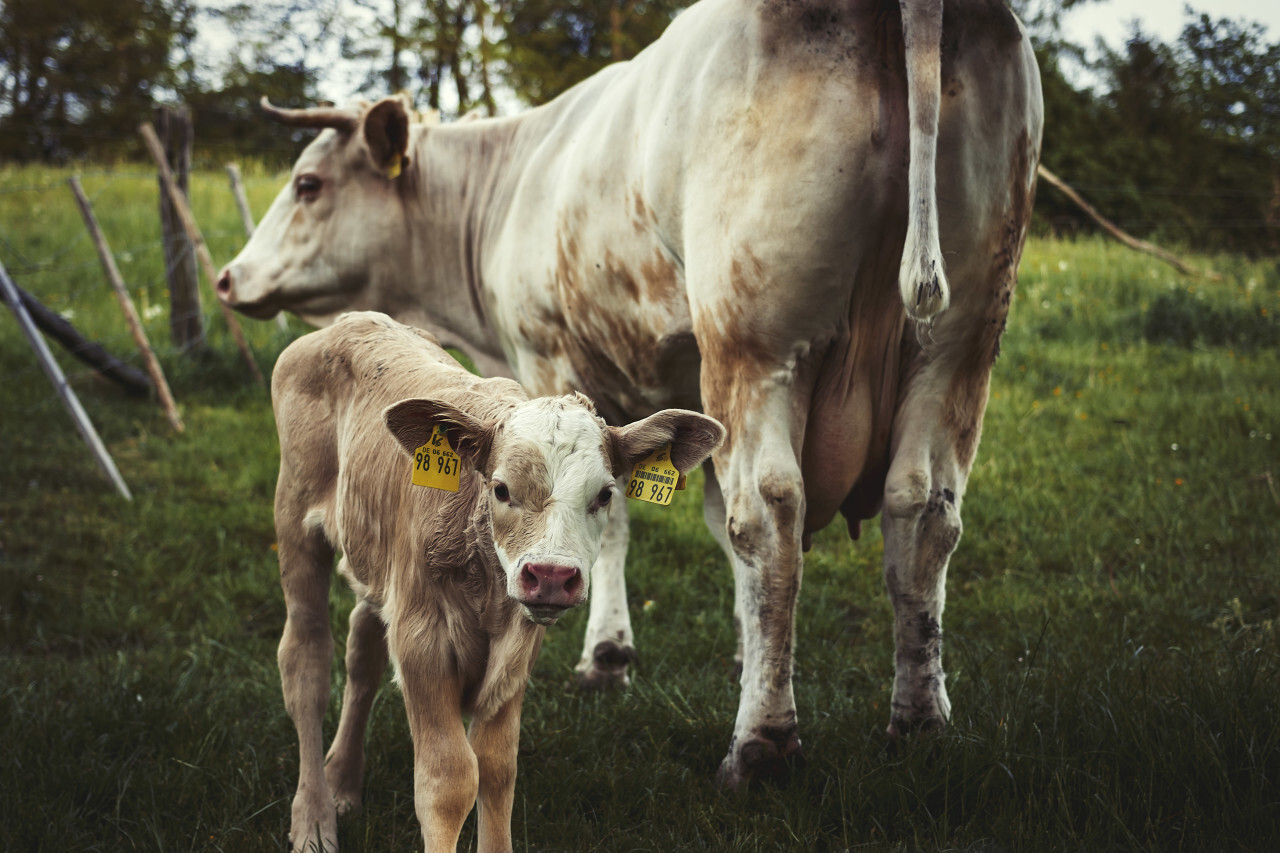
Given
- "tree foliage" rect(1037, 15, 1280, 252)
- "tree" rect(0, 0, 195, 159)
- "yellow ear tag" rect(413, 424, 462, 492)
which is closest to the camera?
"yellow ear tag" rect(413, 424, 462, 492)

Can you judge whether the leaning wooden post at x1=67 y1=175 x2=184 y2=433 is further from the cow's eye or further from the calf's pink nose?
the calf's pink nose

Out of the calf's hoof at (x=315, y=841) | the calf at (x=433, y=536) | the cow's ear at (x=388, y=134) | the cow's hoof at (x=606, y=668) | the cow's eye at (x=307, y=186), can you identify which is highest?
the cow's ear at (x=388, y=134)

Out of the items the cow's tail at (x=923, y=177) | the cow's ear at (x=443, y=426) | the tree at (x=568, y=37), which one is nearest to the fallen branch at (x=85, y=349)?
the cow's ear at (x=443, y=426)

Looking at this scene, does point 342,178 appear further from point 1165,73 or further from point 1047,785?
point 1165,73

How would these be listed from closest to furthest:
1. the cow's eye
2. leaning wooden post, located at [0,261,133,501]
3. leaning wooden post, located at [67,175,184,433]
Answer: the cow's eye < leaning wooden post, located at [0,261,133,501] < leaning wooden post, located at [67,175,184,433]

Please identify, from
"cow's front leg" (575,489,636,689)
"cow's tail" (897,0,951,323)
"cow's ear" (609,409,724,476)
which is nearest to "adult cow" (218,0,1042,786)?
"cow's tail" (897,0,951,323)

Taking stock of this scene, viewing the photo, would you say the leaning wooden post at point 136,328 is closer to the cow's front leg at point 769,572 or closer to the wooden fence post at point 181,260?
the wooden fence post at point 181,260

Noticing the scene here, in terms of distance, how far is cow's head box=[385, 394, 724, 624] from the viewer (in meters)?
1.90

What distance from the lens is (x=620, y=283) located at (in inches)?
137

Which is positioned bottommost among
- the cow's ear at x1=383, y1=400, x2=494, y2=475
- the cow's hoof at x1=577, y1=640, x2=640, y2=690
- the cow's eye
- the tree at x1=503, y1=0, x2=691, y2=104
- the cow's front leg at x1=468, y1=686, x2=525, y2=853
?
the cow's hoof at x1=577, y1=640, x2=640, y2=690

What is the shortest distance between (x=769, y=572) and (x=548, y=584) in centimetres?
111

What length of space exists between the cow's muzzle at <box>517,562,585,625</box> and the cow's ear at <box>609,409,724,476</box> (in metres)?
0.32

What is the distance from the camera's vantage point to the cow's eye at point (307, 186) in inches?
202

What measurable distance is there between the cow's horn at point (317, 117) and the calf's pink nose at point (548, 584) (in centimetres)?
367
